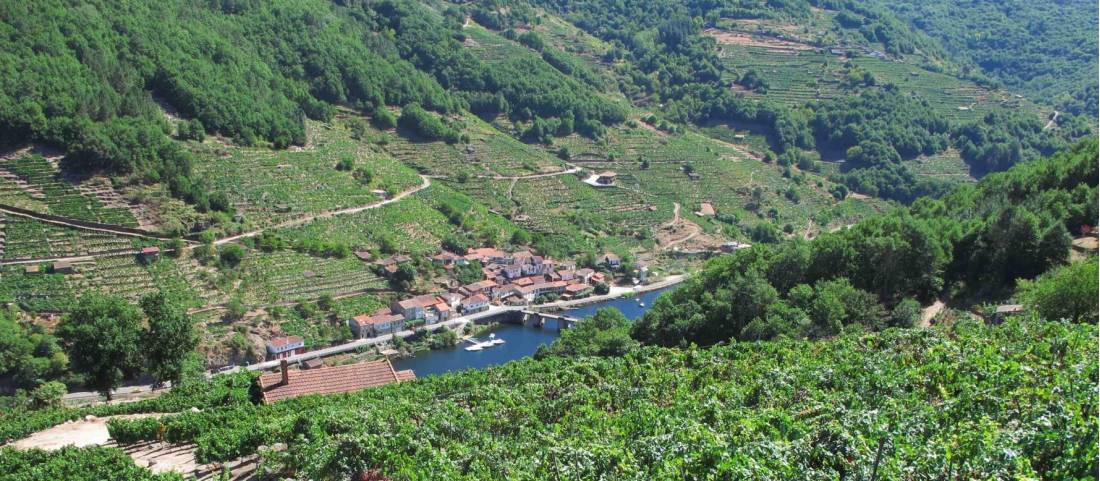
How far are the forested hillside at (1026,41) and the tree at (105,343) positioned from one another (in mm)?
105778

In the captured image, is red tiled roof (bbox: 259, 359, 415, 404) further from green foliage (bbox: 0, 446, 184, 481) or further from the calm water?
the calm water

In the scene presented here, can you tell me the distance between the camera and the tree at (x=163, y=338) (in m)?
29.4

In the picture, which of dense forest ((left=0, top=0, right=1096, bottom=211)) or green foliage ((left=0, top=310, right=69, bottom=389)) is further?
dense forest ((left=0, top=0, right=1096, bottom=211))

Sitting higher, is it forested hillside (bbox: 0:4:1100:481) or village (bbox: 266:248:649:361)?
forested hillside (bbox: 0:4:1100:481)

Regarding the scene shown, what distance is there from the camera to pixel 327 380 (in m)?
27.7

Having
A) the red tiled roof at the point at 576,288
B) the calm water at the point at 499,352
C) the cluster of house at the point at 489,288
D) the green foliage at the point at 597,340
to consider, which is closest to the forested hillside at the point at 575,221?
the green foliage at the point at 597,340

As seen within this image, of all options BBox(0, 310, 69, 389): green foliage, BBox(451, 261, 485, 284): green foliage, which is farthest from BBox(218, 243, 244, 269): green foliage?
BBox(451, 261, 485, 284): green foliage

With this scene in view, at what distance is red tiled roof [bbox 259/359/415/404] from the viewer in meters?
26.0

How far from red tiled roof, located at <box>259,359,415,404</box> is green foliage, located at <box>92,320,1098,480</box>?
1.91 m

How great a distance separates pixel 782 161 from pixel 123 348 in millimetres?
74418

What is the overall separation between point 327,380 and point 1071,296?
20623 millimetres

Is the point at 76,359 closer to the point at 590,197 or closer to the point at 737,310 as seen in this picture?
the point at 737,310

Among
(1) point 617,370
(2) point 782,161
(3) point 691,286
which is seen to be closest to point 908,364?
(1) point 617,370

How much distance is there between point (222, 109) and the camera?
6600 centimetres
